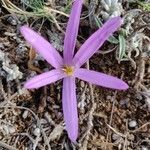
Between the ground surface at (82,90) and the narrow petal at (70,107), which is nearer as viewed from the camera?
the narrow petal at (70,107)

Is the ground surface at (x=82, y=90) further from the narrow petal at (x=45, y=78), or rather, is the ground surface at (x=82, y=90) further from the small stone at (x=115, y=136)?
the narrow petal at (x=45, y=78)

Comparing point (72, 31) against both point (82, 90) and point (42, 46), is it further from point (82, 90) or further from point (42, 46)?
point (82, 90)

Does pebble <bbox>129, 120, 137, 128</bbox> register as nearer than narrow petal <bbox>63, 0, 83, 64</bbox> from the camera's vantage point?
No

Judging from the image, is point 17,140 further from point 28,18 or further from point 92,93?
point 28,18

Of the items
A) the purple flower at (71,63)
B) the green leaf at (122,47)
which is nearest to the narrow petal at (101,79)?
the purple flower at (71,63)

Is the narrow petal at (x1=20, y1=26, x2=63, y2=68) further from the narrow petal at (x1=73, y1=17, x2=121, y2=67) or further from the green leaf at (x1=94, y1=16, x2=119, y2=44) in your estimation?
the green leaf at (x1=94, y1=16, x2=119, y2=44)

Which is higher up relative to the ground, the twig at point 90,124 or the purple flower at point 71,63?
the purple flower at point 71,63

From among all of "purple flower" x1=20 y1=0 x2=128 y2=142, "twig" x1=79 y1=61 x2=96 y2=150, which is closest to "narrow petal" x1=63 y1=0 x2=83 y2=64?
"purple flower" x1=20 y1=0 x2=128 y2=142

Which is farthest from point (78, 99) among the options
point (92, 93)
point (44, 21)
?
point (44, 21)
